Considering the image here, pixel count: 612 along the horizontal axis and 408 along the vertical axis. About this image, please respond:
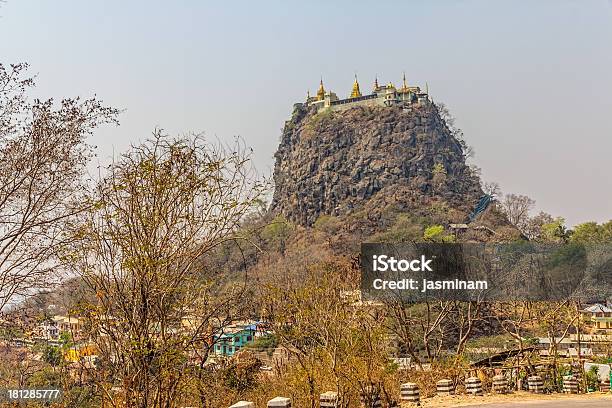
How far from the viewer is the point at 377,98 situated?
95.2 metres

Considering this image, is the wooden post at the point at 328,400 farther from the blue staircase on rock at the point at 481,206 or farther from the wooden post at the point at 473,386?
the blue staircase on rock at the point at 481,206

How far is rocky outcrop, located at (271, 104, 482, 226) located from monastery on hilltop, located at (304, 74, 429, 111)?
1.07 meters

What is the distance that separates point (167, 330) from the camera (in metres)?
7.62

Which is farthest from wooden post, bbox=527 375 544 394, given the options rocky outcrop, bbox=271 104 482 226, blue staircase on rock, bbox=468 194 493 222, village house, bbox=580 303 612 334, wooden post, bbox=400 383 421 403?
rocky outcrop, bbox=271 104 482 226

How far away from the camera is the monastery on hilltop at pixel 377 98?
308 ft

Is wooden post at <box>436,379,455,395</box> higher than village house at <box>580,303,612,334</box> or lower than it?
lower

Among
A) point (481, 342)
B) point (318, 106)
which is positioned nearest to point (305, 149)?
point (318, 106)

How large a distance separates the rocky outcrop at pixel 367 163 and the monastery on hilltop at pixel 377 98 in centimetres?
107

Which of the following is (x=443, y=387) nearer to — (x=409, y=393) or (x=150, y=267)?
(x=409, y=393)

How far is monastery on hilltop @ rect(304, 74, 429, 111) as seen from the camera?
308 ft

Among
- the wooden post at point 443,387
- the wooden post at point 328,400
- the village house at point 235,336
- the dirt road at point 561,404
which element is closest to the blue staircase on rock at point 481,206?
the village house at point 235,336

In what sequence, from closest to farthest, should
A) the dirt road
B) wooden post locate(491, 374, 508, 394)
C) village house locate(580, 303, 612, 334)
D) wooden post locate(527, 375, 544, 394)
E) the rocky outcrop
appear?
the dirt road, wooden post locate(491, 374, 508, 394), wooden post locate(527, 375, 544, 394), village house locate(580, 303, 612, 334), the rocky outcrop

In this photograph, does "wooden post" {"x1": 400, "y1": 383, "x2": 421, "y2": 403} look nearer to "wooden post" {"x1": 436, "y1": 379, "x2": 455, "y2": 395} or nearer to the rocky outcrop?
"wooden post" {"x1": 436, "y1": 379, "x2": 455, "y2": 395}

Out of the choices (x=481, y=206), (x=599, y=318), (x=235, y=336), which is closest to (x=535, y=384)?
(x=235, y=336)
